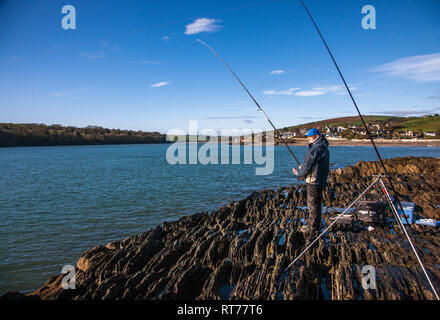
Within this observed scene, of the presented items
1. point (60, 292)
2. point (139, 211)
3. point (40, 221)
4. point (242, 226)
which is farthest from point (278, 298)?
point (40, 221)

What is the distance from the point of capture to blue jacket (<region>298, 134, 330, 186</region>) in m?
6.55

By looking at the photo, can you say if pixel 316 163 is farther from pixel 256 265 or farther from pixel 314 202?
pixel 256 265

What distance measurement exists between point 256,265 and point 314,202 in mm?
2196

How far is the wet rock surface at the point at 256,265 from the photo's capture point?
507 centimetres

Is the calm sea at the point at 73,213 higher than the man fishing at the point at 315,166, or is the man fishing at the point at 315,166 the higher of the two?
the man fishing at the point at 315,166

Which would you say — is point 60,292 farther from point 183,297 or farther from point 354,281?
point 354,281

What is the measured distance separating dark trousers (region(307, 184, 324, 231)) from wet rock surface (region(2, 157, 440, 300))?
478 mm

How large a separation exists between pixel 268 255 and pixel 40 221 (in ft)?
38.8

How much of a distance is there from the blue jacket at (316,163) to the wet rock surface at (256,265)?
1.71 meters

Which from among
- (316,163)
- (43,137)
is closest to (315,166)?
(316,163)

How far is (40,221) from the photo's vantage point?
42.9 feet

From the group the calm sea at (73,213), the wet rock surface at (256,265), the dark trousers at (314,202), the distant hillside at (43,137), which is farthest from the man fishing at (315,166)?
the distant hillside at (43,137)

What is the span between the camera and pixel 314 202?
697 cm

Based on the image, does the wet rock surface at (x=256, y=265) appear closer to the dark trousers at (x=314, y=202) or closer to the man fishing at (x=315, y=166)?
the dark trousers at (x=314, y=202)
